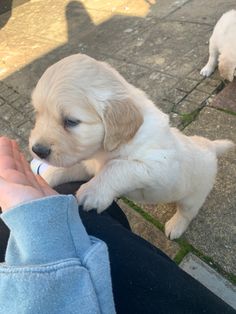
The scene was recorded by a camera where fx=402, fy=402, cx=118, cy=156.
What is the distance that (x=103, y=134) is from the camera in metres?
2.16

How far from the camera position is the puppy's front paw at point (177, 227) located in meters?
2.77

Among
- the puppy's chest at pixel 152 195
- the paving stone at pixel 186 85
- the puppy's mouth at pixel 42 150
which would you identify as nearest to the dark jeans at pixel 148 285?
the puppy's mouth at pixel 42 150

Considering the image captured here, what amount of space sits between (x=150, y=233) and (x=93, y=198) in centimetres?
94

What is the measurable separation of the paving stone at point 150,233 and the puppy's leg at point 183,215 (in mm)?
55

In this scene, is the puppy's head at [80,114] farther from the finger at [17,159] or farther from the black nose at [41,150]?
the finger at [17,159]

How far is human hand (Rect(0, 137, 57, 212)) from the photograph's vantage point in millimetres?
1478

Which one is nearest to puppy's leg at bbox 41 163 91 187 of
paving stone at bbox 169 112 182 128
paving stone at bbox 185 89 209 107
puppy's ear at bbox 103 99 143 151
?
puppy's ear at bbox 103 99 143 151

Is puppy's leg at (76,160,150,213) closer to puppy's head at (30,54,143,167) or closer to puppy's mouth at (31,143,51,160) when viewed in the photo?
puppy's head at (30,54,143,167)

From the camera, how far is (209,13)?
209 inches

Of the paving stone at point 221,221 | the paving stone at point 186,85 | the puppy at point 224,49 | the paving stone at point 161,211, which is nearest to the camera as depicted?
the paving stone at point 221,221

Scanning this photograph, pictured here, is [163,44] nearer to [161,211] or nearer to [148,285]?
[161,211]

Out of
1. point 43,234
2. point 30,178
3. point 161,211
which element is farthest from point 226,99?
point 43,234

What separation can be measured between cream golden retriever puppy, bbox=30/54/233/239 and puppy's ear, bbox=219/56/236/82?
1814 mm

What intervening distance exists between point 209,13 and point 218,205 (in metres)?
3.29
